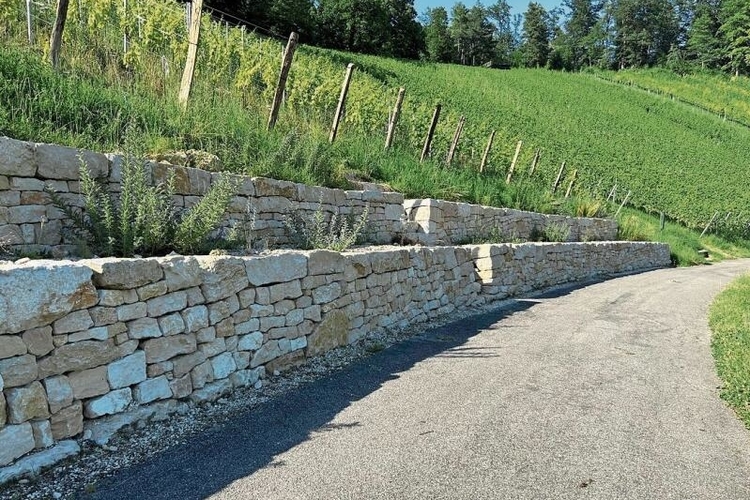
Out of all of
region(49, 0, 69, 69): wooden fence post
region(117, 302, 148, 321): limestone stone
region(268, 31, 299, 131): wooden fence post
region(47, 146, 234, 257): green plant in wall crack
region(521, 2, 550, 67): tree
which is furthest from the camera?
region(521, 2, 550, 67): tree

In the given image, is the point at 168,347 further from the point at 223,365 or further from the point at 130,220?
the point at 130,220

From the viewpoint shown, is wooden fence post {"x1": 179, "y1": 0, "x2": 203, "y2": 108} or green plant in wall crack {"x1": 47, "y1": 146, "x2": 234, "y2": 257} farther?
wooden fence post {"x1": 179, "y1": 0, "x2": 203, "y2": 108}

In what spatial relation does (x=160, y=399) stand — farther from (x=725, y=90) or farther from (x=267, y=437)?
(x=725, y=90)

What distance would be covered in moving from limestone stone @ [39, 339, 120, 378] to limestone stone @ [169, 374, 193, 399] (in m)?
0.57

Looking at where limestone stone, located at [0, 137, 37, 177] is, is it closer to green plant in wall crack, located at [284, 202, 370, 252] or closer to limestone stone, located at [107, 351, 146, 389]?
limestone stone, located at [107, 351, 146, 389]

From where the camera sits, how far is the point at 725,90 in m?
64.8

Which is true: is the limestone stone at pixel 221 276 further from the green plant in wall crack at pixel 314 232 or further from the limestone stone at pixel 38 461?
the green plant in wall crack at pixel 314 232

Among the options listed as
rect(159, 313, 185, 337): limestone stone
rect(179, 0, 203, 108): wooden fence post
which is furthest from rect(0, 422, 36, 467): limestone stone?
rect(179, 0, 203, 108): wooden fence post

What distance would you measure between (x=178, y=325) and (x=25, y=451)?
4.16 ft

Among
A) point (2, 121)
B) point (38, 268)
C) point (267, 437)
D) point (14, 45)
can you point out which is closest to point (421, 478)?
point (267, 437)

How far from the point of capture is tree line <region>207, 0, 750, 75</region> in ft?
174

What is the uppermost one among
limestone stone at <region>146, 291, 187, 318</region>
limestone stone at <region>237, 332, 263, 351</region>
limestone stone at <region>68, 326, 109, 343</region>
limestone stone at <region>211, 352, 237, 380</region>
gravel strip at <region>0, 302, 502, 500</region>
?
limestone stone at <region>146, 291, 187, 318</region>

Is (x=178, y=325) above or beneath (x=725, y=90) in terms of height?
beneath

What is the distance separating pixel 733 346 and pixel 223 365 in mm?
6324
